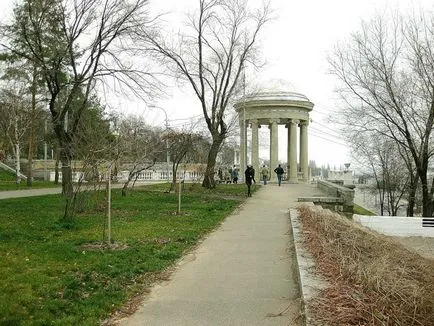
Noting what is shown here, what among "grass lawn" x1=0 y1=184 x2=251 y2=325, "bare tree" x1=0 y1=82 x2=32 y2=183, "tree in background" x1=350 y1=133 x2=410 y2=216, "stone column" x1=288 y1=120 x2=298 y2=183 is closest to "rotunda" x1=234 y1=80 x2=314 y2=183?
"stone column" x1=288 y1=120 x2=298 y2=183

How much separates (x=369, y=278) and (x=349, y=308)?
2.85 ft

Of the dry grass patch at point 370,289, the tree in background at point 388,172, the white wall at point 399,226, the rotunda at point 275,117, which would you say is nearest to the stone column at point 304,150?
the rotunda at point 275,117

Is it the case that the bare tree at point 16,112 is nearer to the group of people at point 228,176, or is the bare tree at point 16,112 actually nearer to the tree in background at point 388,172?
the group of people at point 228,176

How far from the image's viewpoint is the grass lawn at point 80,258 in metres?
5.79

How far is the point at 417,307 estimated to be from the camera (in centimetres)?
470

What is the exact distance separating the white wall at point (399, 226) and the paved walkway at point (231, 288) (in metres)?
9.81

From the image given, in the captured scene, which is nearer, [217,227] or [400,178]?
[217,227]

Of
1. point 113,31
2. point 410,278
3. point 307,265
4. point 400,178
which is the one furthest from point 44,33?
point 400,178

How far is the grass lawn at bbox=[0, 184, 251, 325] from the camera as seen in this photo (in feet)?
19.0

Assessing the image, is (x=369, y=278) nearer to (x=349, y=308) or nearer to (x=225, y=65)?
(x=349, y=308)

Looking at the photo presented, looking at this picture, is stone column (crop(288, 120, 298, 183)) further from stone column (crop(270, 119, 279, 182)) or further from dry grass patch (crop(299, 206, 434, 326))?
dry grass patch (crop(299, 206, 434, 326))

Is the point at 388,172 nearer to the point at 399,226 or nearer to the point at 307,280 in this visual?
the point at 399,226

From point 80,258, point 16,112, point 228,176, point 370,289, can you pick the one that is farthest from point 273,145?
point 370,289

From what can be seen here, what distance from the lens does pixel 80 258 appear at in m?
8.65
